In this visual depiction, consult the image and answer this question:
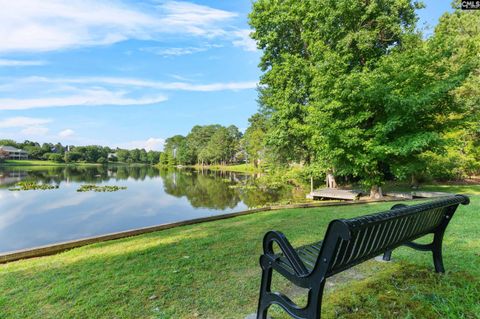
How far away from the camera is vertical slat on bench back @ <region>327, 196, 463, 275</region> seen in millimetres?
1662

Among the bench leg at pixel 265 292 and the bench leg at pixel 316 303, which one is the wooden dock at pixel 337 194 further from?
the bench leg at pixel 316 303

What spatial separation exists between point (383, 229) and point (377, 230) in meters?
0.11

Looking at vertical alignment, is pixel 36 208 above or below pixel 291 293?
below

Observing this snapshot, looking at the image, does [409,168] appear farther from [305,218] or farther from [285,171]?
[285,171]

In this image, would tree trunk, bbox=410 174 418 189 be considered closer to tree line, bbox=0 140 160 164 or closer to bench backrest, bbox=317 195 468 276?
bench backrest, bbox=317 195 468 276

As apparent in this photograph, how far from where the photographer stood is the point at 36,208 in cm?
1395

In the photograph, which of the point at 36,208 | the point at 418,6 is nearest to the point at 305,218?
the point at 418,6

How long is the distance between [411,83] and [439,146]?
2493 mm

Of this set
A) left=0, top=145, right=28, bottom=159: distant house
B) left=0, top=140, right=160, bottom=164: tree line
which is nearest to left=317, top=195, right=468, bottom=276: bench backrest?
left=0, top=140, right=160, bottom=164: tree line

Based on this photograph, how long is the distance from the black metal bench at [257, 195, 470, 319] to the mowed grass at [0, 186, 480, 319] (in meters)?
0.55

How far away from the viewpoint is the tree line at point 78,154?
73375mm

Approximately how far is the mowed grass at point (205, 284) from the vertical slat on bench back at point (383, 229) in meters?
0.58

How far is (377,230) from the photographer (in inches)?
74.0

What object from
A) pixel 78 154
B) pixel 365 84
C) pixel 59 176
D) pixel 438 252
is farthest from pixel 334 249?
pixel 78 154
